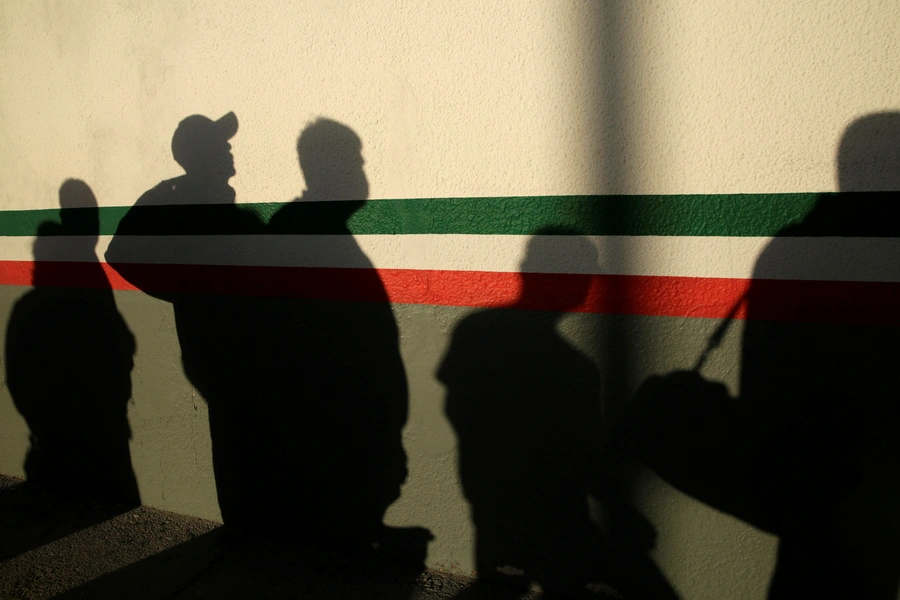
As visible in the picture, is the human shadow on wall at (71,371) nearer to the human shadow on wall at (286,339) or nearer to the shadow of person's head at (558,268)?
the human shadow on wall at (286,339)

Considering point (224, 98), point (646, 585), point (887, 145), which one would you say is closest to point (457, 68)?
point (224, 98)

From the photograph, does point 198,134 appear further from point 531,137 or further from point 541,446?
point 541,446

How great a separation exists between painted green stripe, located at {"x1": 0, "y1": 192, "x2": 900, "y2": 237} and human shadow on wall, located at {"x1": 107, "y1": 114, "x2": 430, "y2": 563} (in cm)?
2

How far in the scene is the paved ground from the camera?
2336 mm

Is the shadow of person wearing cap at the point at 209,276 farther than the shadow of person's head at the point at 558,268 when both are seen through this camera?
Yes

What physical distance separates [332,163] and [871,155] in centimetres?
194

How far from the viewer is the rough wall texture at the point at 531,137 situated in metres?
1.71

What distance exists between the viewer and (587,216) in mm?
1945

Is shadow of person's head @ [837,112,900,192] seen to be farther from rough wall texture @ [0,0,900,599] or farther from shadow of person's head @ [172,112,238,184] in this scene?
shadow of person's head @ [172,112,238,184]

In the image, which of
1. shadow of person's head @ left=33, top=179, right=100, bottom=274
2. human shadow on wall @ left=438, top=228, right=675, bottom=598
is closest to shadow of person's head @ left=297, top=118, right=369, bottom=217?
human shadow on wall @ left=438, top=228, right=675, bottom=598

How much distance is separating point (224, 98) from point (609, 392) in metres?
2.15

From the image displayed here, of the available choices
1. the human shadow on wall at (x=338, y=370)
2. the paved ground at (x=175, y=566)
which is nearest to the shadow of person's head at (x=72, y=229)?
the human shadow on wall at (x=338, y=370)

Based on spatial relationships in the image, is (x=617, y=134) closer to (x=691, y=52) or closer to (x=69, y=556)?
(x=691, y=52)

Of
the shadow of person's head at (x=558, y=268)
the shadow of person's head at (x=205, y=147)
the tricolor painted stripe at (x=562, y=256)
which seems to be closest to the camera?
the tricolor painted stripe at (x=562, y=256)
